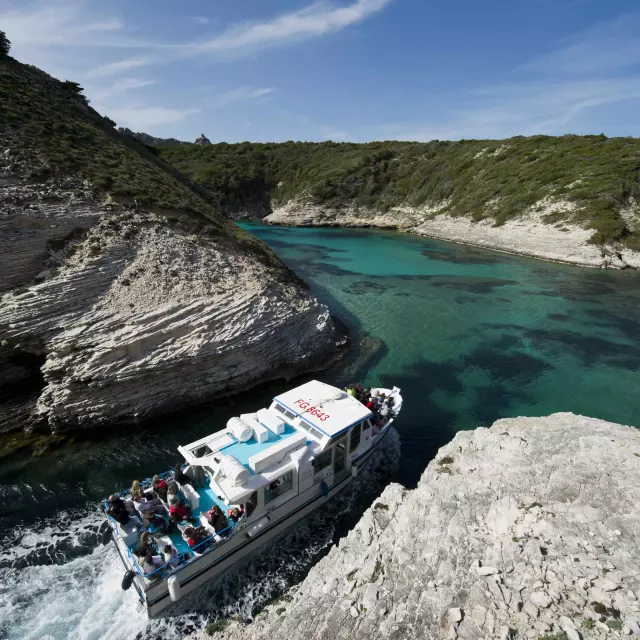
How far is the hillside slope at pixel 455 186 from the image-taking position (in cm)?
5547

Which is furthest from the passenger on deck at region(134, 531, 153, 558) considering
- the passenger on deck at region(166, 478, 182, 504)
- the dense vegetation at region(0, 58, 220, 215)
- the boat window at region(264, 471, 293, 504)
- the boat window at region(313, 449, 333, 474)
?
the dense vegetation at region(0, 58, 220, 215)

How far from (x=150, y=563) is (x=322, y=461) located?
19.5ft

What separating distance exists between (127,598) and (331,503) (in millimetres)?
6863

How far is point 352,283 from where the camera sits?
41.7 m

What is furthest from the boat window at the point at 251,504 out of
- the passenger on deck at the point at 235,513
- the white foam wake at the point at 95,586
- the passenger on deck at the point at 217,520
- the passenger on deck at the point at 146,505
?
the passenger on deck at the point at 146,505

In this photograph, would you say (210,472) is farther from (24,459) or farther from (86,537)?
(24,459)

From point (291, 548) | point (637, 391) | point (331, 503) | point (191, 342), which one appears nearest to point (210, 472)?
point (291, 548)

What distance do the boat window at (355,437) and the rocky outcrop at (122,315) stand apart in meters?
7.65

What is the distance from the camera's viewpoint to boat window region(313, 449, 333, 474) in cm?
1410

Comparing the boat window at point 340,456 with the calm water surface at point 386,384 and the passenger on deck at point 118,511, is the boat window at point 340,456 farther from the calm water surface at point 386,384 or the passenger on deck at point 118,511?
the passenger on deck at point 118,511

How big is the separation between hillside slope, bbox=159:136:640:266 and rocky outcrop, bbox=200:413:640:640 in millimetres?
48164

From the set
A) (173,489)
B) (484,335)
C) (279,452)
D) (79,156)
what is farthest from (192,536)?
(79,156)

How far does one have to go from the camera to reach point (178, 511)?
12109 millimetres

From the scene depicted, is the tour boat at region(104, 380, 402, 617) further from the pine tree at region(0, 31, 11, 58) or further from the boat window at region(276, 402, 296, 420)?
the pine tree at region(0, 31, 11, 58)
